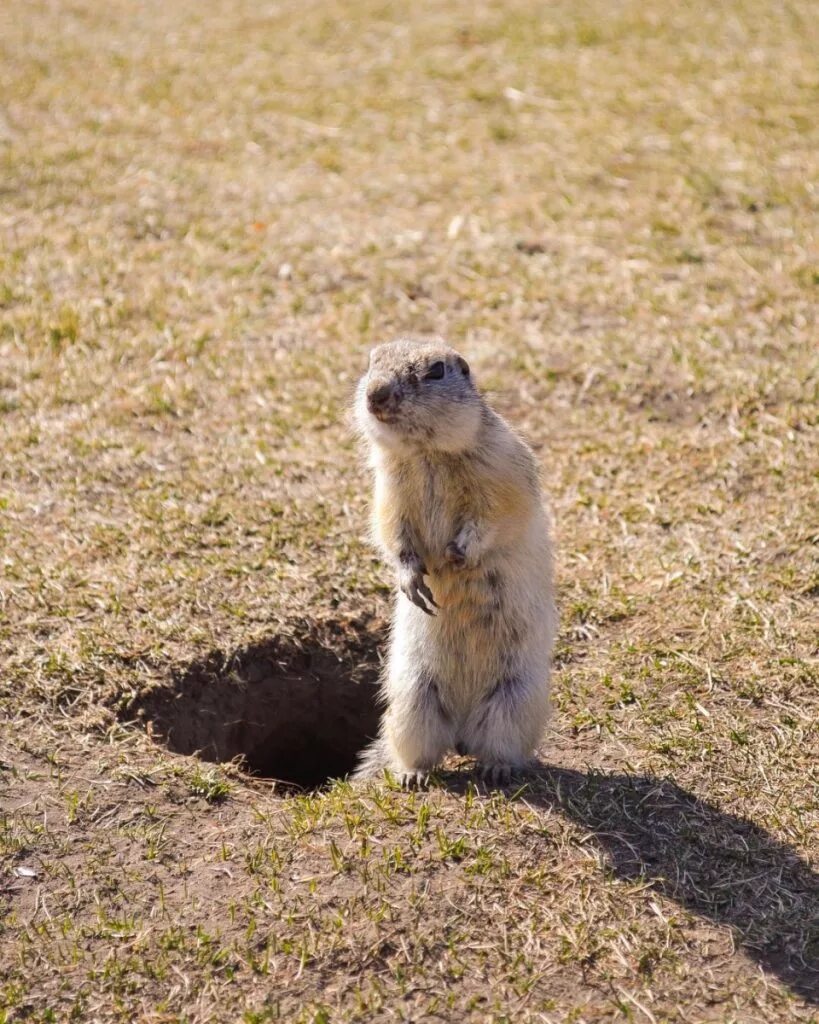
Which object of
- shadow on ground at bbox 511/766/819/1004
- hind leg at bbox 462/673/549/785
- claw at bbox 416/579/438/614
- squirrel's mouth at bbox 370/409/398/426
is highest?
squirrel's mouth at bbox 370/409/398/426

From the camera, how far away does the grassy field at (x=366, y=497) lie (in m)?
4.11

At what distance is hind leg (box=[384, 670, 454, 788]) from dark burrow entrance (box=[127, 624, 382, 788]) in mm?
725

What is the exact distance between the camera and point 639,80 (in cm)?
1048

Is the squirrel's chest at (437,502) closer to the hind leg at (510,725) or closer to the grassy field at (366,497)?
the hind leg at (510,725)

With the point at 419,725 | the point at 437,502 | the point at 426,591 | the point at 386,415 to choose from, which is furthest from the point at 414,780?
the point at 386,415

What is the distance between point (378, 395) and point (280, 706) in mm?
1673

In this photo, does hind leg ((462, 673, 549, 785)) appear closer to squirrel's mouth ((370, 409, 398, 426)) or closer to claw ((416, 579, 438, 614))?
claw ((416, 579, 438, 614))

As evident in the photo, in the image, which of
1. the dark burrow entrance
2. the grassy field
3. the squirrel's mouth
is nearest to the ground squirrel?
the squirrel's mouth

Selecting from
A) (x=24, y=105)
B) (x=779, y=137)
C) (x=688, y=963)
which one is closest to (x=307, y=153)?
(x=24, y=105)

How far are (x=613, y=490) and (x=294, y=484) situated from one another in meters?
1.61

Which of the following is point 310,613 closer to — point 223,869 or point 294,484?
point 294,484

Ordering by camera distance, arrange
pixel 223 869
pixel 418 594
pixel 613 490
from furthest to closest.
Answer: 1. pixel 613 490
2. pixel 418 594
3. pixel 223 869

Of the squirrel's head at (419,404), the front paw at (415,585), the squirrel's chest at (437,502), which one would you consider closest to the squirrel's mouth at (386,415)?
the squirrel's head at (419,404)

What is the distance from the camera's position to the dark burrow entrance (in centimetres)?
541
